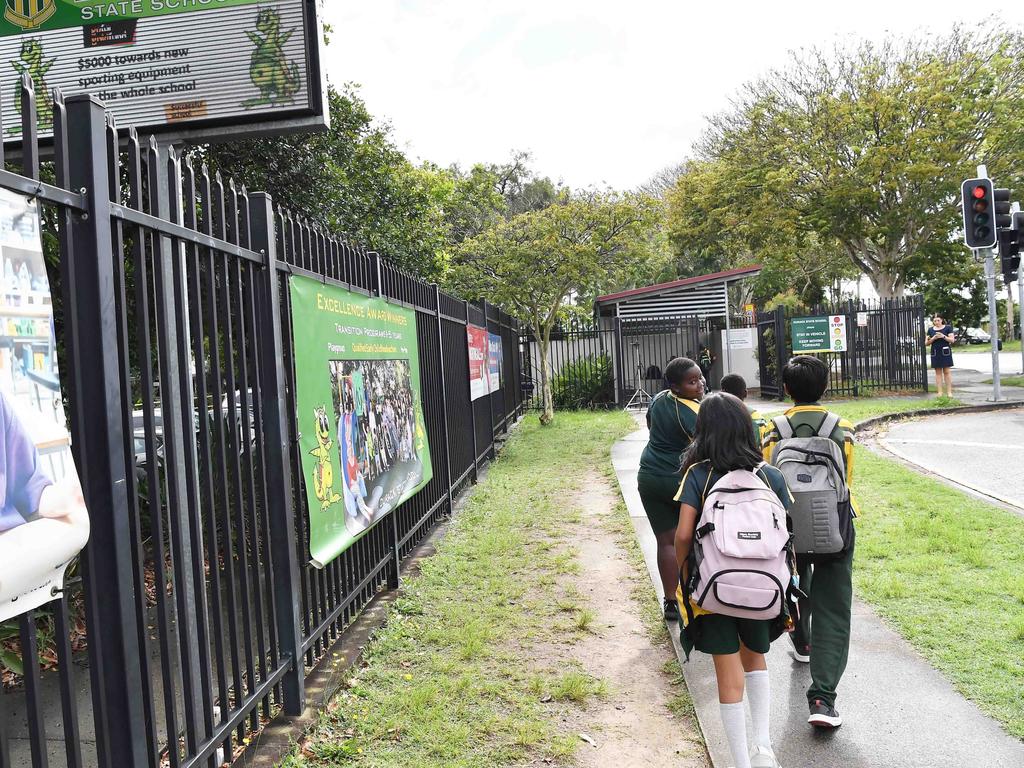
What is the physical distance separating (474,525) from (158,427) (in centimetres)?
306

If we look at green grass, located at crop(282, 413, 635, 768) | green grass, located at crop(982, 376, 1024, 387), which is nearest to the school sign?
green grass, located at crop(282, 413, 635, 768)

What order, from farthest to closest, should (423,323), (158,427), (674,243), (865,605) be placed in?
(674,243), (423,323), (158,427), (865,605)

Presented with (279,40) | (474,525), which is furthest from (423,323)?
(279,40)

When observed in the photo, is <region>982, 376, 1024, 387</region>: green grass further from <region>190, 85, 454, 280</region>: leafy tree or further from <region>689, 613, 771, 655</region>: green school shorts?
<region>689, 613, 771, 655</region>: green school shorts

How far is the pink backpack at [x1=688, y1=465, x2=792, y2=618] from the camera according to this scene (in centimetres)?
306

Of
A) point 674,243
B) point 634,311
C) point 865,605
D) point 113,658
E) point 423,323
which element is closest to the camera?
point 113,658

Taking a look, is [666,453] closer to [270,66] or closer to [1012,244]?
[270,66]

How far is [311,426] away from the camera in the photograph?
4105 mm

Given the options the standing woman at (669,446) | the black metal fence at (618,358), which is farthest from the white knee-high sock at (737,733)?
the black metal fence at (618,358)

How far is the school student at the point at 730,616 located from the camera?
320 centimetres

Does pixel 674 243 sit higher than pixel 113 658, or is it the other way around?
pixel 674 243

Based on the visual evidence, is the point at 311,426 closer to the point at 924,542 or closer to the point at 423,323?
the point at 423,323

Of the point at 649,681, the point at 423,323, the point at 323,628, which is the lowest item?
the point at 649,681

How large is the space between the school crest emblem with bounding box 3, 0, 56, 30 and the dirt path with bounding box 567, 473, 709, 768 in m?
5.57
